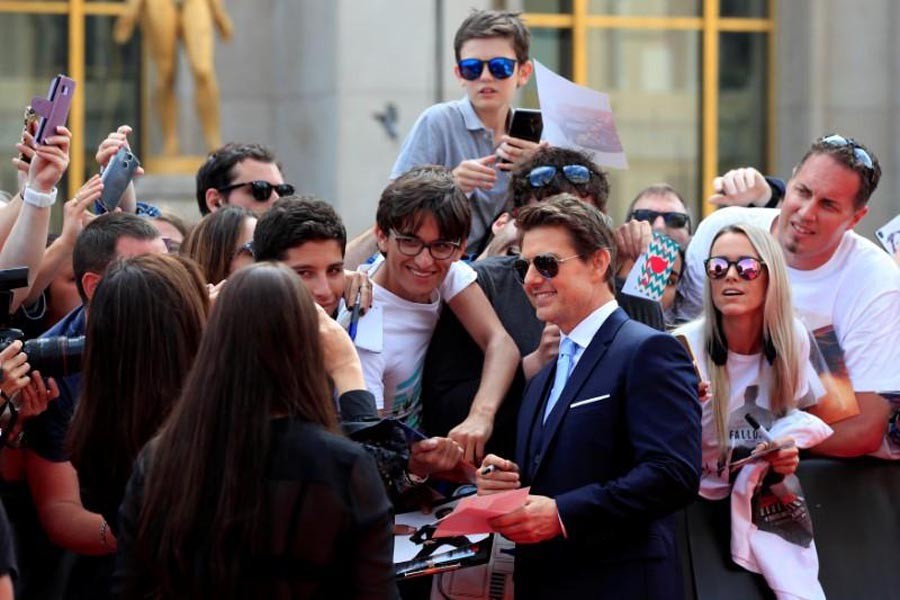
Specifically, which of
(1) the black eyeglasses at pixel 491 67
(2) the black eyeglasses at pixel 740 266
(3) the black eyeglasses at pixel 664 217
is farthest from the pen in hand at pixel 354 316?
(3) the black eyeglasses at pixel 664 217

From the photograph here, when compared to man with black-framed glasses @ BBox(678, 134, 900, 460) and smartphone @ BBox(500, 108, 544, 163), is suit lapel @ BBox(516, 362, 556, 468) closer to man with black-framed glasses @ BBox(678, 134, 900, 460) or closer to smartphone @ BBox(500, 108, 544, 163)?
man with black-framed glasses @ BBox(678, 134, 900, 460)

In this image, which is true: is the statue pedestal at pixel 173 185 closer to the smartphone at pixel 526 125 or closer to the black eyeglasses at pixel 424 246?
the smartphone at pixel 526 125

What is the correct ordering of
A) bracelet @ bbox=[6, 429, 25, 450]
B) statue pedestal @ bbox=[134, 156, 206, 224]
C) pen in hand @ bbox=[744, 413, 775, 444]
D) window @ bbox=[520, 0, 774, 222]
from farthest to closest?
window @ bbox=[520, 0, 774, 222], statue pedestal @ bbox=[134, 156, 206, 224], pen in hand @ bbox=[744, 413, 775, 444], bracelet @ bbox=[6, 429, 25, 450]

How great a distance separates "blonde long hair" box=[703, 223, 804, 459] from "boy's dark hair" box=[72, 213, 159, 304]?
2049 mm

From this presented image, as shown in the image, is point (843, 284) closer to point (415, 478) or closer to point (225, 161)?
point (415, 478)

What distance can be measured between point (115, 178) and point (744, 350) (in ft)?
8.33

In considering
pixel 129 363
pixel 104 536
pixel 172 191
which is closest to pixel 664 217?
pixel 104 536

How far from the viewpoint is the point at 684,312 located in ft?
22.9

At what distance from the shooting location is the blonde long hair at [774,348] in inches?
231

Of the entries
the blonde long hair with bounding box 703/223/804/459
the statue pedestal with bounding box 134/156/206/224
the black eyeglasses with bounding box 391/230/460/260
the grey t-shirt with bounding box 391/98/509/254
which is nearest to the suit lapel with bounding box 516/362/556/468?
the black eyeglasses with bounding box 391/230/460/260

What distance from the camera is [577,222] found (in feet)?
16.9

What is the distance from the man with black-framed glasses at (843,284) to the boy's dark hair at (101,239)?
2.20 metres

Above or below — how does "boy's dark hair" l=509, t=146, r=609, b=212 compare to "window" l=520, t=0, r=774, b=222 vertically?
below

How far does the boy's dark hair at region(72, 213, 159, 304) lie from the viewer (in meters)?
5.66
